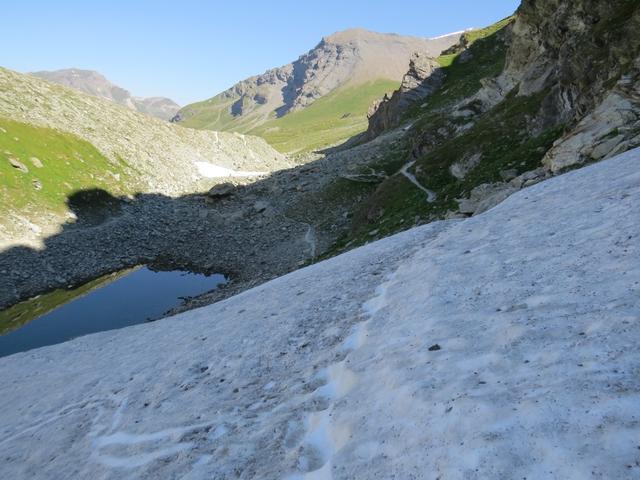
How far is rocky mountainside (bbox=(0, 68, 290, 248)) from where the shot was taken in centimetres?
5884

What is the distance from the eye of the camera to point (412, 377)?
9688 millimetres

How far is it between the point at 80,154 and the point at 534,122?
6905 centimetres

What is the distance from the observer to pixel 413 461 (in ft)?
24.3

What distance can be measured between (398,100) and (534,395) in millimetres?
118113

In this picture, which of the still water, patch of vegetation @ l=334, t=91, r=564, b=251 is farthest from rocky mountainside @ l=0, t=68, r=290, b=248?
patch of vegetation @ l=334, t=91, r=564, b=251

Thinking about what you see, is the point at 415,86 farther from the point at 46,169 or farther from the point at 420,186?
the point at 46,169

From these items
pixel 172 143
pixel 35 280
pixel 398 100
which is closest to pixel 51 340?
pixel 35 280

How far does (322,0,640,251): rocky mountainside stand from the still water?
19716mm

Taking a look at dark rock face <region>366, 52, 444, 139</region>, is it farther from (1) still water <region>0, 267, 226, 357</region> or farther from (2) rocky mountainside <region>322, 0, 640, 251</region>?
(1) still water <region>0, 267, 226, 357</region>

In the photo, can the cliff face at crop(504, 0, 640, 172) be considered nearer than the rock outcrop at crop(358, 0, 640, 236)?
Yes

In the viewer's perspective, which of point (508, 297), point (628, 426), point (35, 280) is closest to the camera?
point (628, 426)

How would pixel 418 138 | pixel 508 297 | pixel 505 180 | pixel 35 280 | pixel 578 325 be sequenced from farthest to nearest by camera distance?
1. pixel 418 138
2. pixel 35 280
3. pixel 505 180
4. pixel 508 297
5. pixel 578 325

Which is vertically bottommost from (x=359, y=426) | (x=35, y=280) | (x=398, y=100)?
(x=359, y=426)

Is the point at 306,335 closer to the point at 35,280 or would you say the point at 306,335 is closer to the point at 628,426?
the point at 628,426
